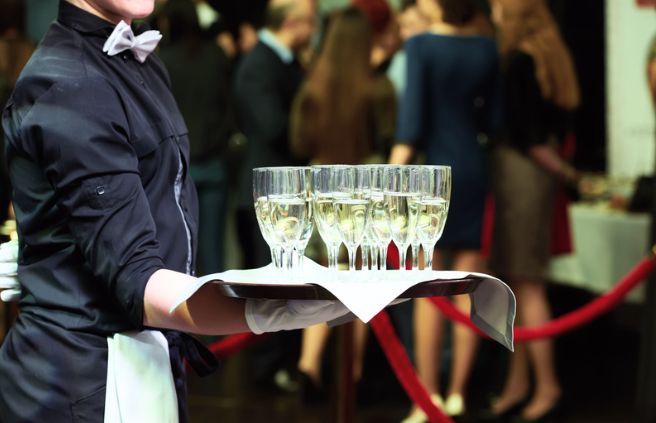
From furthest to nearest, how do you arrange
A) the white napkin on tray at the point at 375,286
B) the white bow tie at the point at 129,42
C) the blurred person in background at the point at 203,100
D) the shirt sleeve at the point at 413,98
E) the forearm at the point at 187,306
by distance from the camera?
the blurred person in background at the point at 203,100, the shirt sleeve at the point at 413,98, the white bow tie at the point at 129,42, the forearm at the point at 187,306, the white napkin on tray at the point at 375,286

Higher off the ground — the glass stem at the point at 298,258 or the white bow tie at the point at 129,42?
the white bow tie at the point at 129,42

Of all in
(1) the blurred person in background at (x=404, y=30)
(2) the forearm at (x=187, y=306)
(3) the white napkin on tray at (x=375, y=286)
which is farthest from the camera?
(1) the blurred person in background at (x=404, y=30)

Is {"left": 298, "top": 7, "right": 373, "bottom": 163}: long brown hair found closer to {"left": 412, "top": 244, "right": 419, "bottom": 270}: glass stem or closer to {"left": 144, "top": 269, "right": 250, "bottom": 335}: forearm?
{"left": 412, "top": 244, "right": 419, "bottom": 270}: glass stem

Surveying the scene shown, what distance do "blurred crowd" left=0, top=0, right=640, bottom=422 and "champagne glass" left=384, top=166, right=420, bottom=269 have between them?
2881mm

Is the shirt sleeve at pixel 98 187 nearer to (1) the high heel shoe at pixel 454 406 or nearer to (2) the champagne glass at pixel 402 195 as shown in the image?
(2) the champagne glass at pixel 402 195

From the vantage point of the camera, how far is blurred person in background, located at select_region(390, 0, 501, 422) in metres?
4.91

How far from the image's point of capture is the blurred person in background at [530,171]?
16.9ft

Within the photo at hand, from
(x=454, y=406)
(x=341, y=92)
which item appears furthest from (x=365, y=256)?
(x=341, y=92)

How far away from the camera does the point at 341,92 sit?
5.43 meters

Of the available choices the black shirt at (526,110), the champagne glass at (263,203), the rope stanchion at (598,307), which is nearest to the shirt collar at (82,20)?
the champagne glass at (263,203)

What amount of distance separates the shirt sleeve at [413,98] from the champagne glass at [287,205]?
9.52 ft

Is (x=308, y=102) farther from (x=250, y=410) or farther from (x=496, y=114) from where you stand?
(x=250, y=410)

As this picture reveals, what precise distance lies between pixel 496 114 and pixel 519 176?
0.33m

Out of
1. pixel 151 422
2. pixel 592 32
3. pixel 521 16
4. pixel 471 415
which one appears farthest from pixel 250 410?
pixel 151 422
